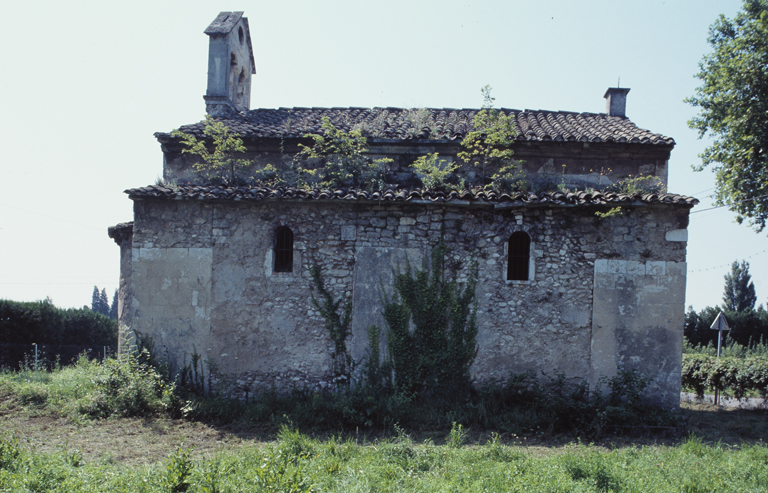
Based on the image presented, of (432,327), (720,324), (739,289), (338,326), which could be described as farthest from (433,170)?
(739,289)

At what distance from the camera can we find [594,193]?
9.67m

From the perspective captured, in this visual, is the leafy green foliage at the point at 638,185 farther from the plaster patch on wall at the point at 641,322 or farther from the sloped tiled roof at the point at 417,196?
the plaster patch on wall at the point at 641,322

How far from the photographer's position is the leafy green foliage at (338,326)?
31.8ft

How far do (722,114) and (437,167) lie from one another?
10.2 m

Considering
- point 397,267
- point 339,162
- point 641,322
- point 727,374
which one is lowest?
point 727,374

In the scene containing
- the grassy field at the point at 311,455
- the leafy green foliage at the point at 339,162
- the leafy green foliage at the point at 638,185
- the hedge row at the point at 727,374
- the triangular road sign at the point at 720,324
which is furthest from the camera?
the triangular road sign at the point at 720,324

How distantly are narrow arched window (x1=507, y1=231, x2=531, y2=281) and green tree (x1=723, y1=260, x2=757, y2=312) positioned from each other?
128 ft

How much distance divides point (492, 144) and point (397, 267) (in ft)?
12.6

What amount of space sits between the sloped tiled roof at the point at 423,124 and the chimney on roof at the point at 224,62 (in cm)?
82

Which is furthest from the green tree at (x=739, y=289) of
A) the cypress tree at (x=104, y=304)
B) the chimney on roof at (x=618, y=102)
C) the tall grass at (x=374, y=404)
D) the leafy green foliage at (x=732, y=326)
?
the cypress tree at (x=104, y=304)

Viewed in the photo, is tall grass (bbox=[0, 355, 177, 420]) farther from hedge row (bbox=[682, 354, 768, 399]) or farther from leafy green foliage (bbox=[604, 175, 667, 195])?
hedge row (bbox=[682, 354, 768, 399])

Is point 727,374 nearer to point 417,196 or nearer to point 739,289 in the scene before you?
point 417,196

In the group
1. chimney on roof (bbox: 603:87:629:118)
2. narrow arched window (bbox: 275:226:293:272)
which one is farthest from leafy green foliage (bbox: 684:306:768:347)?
narrow arched window (bbox: 275:226:293:272)

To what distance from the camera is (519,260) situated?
Answer: 9969 mm
